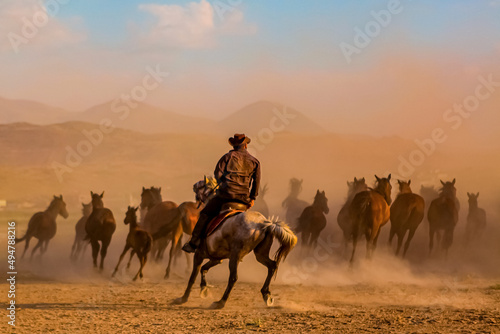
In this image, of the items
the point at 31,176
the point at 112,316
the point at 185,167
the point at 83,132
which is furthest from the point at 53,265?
the point at 83,132

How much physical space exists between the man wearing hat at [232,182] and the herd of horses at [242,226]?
266 mm

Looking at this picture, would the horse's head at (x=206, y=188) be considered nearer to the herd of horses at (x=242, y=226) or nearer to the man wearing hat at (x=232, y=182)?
the herd of horses at (x=242, y=226)

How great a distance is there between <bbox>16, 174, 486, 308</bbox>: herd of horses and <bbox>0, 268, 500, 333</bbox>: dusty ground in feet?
2.71

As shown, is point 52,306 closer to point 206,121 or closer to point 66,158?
point 66,158

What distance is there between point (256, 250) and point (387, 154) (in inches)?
2850

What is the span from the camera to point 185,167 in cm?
7400

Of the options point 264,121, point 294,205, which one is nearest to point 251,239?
point 294,205

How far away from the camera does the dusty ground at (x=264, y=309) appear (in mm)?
10281

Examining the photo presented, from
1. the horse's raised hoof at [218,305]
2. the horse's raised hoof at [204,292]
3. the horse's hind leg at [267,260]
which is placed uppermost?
the horse's hind leg at [267,260]

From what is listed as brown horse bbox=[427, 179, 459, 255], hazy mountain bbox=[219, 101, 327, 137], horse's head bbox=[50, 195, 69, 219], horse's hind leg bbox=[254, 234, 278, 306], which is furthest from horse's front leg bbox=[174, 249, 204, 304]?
hazy mountain bbox=[219, 101, 327, 137]

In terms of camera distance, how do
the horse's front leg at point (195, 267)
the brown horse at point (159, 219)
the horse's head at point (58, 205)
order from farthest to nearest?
the horse's head at point (58, 205) < the brown horse at point (159, 219) < the horse's front leg at point (195, 267)

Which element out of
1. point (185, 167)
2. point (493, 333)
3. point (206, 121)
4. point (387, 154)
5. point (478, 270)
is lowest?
point (493, 333)

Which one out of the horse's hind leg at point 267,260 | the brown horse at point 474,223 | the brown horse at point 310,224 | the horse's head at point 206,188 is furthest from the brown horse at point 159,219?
the brown horse at point 474,223

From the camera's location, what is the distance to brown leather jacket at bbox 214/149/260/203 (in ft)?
40.1
